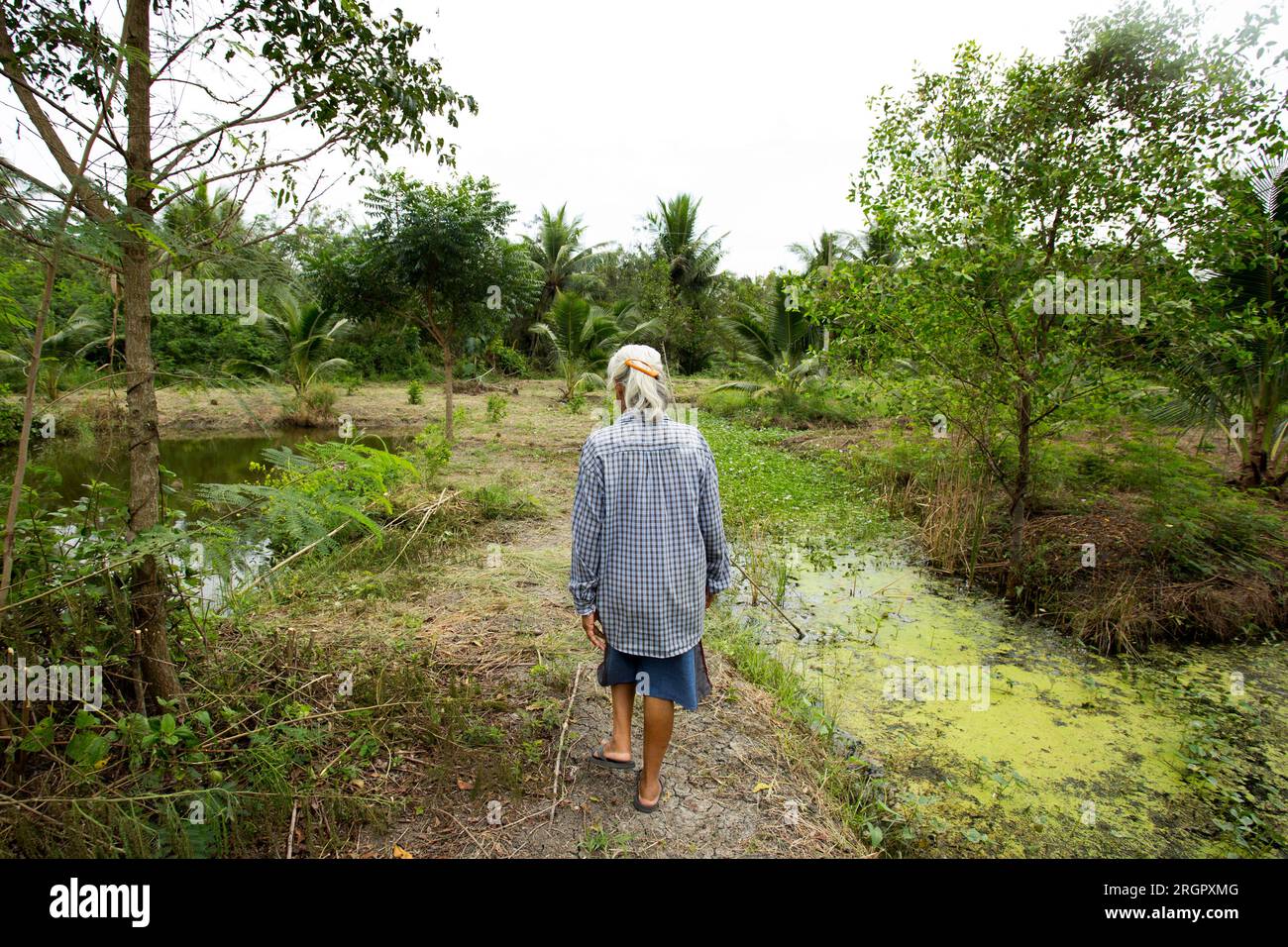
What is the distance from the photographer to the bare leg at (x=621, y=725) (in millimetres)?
2662

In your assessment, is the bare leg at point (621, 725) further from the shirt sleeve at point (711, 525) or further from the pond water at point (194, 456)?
the pond water at point (194, 456)

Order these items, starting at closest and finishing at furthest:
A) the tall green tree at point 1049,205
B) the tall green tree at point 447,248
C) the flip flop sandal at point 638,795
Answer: the flip flop sandal at point 638,795 < the tall green tree at point 1049,205 < the tall green tree at point 447,248

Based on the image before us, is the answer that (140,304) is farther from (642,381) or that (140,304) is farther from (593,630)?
(593,630)

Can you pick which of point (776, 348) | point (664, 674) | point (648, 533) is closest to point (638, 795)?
point (664, 674)

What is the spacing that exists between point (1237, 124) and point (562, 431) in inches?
438

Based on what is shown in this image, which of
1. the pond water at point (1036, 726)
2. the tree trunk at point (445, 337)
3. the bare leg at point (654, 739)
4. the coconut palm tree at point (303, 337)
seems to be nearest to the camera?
the bare leg at point (654, 739)

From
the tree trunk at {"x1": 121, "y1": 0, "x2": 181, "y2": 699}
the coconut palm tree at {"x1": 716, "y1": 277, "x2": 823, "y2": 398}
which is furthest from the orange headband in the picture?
the coconut palm tree at {"x1": 716, "y1": 277, "x2": 823, "y2": 398}

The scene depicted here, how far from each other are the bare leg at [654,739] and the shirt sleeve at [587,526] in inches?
18.3

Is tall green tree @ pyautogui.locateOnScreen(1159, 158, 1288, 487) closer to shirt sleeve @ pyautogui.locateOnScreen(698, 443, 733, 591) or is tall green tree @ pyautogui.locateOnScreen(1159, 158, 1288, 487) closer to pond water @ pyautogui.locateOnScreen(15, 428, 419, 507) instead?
shirt sleeve @ pyautogui.locateOnScreen(698, 443, 733, 591)

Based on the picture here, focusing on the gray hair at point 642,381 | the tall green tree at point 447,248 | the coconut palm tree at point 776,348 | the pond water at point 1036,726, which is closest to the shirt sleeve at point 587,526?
the gray hair at point 642,381

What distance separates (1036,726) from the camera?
3.90 m

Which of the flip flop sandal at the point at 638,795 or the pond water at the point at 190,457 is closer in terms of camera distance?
the flip flop sandal at the point at 638,795

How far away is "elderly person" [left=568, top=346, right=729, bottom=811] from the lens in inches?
90.9

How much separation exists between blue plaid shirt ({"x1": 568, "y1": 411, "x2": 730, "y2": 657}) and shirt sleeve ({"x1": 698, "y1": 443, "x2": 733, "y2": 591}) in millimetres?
18
